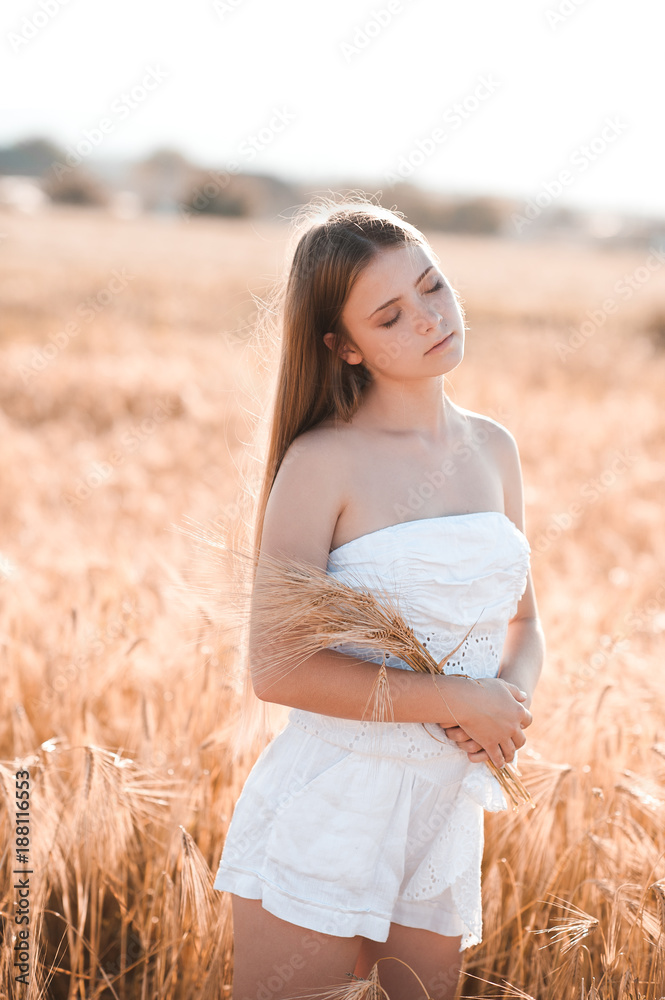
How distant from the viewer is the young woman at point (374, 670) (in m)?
1.40

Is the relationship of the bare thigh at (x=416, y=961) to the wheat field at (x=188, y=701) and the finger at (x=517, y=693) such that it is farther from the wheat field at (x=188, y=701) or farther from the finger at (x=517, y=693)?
the finger at (x=517, y=693)

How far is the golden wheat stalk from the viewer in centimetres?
126

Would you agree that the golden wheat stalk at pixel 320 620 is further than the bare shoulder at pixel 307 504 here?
No

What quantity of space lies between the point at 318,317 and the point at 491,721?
2.64 ft

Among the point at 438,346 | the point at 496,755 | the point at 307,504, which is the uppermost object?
the point at 438,346

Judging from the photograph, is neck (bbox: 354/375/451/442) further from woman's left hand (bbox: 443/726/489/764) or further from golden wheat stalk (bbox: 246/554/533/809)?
woman's left hand (bbox: 443/726/489/764)

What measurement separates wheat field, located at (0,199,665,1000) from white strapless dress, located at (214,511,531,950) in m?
0.18

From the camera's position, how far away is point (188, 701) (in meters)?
2.44

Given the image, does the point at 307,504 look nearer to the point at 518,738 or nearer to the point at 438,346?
the point at 438,346
